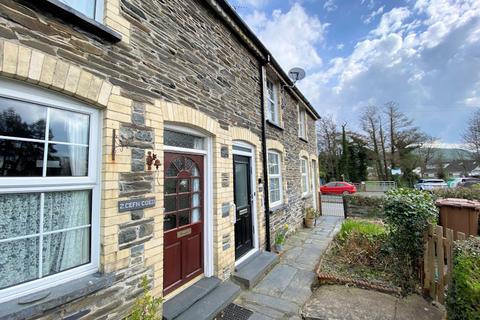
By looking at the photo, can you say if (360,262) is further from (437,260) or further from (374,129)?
(374,129)

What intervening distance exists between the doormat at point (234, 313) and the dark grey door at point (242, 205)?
131 cm

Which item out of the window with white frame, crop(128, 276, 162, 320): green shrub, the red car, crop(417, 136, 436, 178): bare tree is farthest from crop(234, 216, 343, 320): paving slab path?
crop(417, 136, 436, 178): bare tree

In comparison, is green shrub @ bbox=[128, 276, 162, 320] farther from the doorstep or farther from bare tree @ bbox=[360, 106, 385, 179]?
bare tree @ bbox=[360, 106, 385, 179]

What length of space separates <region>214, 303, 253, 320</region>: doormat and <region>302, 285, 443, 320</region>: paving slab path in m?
0.90

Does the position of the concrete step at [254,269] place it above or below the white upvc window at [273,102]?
below

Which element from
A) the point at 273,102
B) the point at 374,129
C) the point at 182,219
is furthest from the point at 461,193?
the point at 374,129

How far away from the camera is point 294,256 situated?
Result: 575 cm

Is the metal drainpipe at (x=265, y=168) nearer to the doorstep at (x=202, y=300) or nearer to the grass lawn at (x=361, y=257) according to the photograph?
the grass lawn at (x=361, y=257)

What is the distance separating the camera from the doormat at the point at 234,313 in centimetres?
329

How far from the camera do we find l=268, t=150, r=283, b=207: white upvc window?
6934 millimetres

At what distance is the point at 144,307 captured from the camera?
8.16 feet

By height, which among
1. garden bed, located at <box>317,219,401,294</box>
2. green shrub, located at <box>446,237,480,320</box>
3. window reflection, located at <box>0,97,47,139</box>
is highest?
window reflection, located at <box>0,97,47,139</box>

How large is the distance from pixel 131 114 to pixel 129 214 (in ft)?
4.04

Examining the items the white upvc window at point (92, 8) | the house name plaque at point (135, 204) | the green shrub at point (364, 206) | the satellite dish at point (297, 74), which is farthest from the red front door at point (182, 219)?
the green shrub at point (364, 206)
